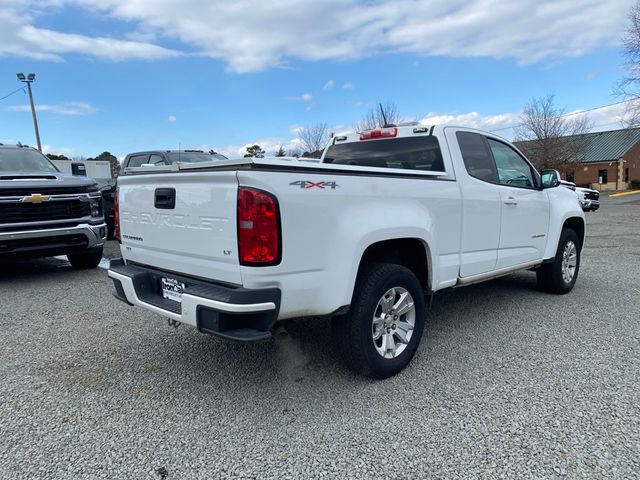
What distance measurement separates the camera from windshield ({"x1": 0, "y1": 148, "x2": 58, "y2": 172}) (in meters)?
7.37

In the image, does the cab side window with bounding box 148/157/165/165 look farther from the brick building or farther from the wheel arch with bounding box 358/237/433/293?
the brick building

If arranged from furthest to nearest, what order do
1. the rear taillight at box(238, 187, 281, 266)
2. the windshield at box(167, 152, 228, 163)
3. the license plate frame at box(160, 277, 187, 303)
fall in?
1. the windshield at box(167, 152, 228, 163)
2. the license plate frame at box(160, 277, 187, 303)
3. the rear taillight at box(238, 187, 281, 266)

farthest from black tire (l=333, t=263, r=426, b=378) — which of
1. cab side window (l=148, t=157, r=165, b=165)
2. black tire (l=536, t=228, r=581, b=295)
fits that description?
cab side window (l=148, t=157, r=165, b=165)

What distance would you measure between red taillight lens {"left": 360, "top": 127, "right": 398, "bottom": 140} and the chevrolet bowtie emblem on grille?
4.66m

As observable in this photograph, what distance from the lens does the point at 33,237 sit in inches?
254

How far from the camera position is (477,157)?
14.8 ft

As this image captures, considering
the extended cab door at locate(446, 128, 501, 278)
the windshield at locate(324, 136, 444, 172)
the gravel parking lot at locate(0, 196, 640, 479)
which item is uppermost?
the windshield at locate(324, 136, 444, 172)

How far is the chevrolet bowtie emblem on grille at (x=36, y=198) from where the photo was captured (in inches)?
253

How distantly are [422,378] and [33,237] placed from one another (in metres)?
5.67

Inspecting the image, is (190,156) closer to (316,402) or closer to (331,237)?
(331,237)

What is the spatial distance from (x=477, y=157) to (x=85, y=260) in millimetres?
6442

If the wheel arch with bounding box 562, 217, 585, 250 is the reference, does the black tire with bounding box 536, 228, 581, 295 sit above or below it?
below

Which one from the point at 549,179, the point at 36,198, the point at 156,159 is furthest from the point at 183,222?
the point at 156,159

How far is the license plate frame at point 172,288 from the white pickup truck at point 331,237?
0.04ft
